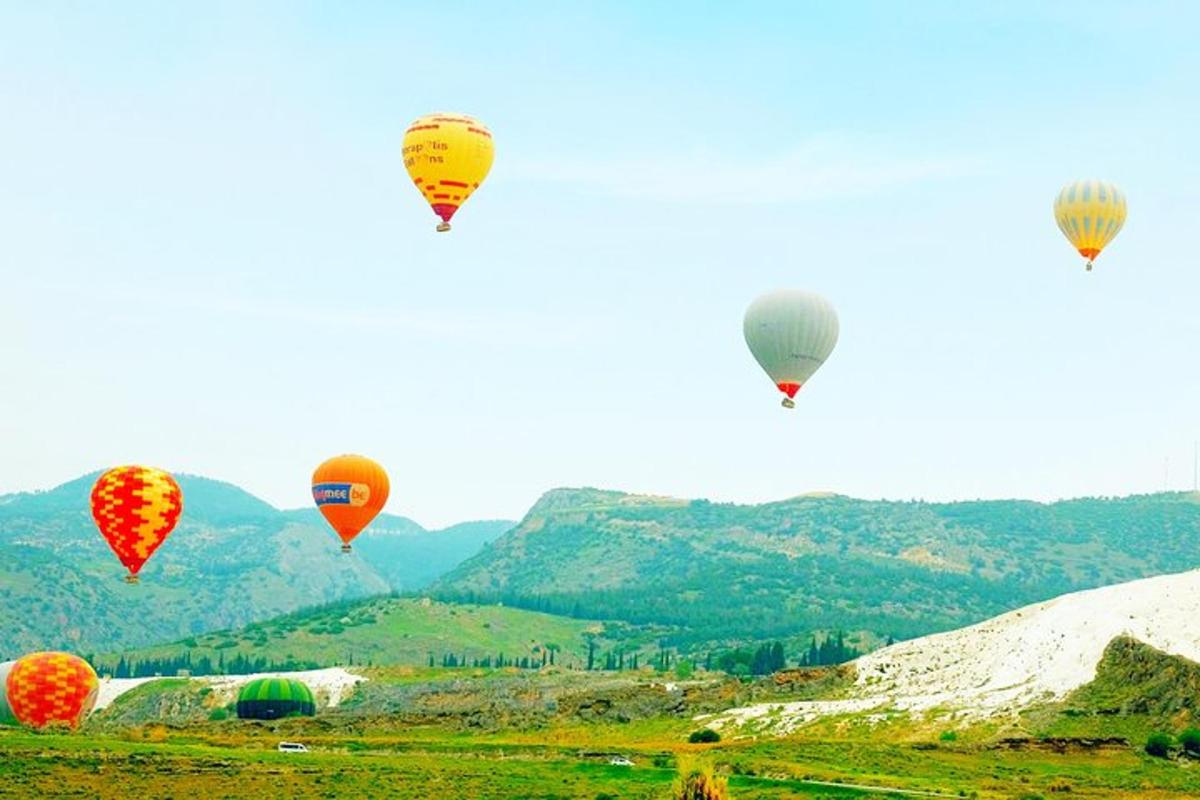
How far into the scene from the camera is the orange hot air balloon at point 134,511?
456 ft

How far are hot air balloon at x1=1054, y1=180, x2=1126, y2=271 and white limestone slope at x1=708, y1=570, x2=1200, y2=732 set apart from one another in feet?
103

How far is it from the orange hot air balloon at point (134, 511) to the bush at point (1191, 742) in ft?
258

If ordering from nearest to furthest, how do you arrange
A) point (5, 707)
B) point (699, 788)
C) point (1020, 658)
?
point (699, 788)
point (1020, 658)
point (5, 707)

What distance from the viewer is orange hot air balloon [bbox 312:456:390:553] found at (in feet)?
486

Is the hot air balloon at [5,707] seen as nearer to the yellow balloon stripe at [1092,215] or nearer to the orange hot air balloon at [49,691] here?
the orange hot air balloon at [49,691]

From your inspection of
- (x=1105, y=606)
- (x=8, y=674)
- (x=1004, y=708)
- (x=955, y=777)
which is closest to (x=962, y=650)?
(x=1105, y=606)

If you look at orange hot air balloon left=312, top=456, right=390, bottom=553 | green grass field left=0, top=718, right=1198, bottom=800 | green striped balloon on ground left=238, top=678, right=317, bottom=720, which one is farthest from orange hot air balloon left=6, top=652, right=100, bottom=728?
green striped balloon on ground left=238, top=678, right=317, bottom=720

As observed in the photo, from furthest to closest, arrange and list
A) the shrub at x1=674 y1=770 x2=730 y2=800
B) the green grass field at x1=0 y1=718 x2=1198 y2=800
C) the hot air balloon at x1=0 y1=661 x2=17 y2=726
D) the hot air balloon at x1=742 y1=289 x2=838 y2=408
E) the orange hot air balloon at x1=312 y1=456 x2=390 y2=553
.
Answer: the hot air balloon at x1=0 y1=661 x2=17 y2=726 < the orange hot air balloon at x1=312 y1=456 x2=390 y2=553 < the hot air balloon at x1=742 y1=289 x2=838 y2=408 < the green grass field at x1=0 y1=718 x2=1198 y2=800 < the shrub at x1=674 y1=770 x2=730 y2=800

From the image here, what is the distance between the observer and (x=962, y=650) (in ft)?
531

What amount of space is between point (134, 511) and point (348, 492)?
1832 cm

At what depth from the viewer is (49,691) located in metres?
149

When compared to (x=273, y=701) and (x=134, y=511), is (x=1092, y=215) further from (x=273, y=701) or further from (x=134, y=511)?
(x=273, y=701)

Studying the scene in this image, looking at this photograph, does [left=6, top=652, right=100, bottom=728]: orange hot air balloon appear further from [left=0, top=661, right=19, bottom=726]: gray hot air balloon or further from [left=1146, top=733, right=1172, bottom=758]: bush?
[left=1146, top=733, right=1172, bottom=758]: bush

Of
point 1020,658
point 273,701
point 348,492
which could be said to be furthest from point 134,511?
point 1020,658
